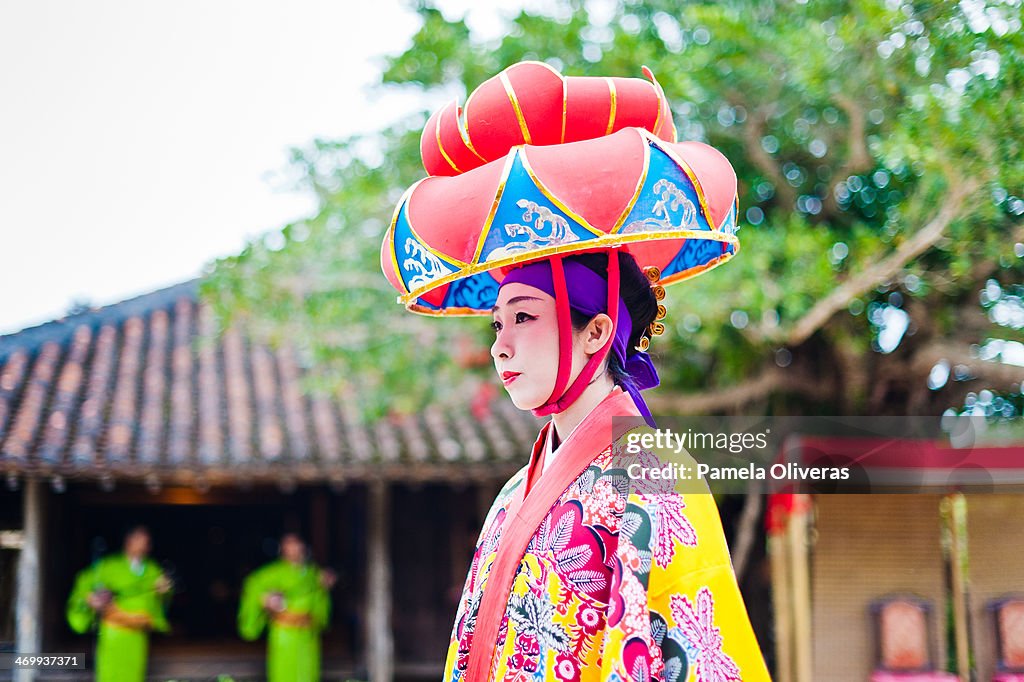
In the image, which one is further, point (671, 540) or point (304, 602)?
point (304, 602)

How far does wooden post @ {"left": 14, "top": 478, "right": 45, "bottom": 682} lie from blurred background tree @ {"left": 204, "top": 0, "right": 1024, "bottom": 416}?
2243 millimetres

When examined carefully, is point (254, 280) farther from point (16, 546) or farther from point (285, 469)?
point (16, 546)

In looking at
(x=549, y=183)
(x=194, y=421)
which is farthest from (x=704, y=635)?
(x=194, y=421)

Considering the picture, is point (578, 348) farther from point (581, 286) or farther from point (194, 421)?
point (194, 421)

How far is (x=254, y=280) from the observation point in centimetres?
662

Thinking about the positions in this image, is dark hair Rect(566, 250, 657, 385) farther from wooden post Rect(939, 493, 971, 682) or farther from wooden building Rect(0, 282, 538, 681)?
wooden building Rect(0, 282, 538, 681)

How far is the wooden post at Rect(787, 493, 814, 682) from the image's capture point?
4.98 m

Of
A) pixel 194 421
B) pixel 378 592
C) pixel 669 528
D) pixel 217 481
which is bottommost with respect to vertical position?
pixel 378 592

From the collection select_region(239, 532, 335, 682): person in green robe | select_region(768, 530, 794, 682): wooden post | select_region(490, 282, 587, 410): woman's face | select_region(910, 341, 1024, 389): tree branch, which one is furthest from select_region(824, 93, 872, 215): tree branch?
select_region(239, 532, 335, 682): person in green robe

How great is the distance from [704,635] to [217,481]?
20.8 feet

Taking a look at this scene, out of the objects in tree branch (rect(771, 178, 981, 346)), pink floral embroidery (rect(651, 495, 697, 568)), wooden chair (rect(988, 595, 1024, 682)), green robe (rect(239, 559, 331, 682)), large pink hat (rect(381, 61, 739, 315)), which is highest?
tree branch (rect(771, 178, 981, 346))

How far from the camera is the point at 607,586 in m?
1.75

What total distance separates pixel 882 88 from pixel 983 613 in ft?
10.5

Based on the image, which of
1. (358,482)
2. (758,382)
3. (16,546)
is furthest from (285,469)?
(758,382)
